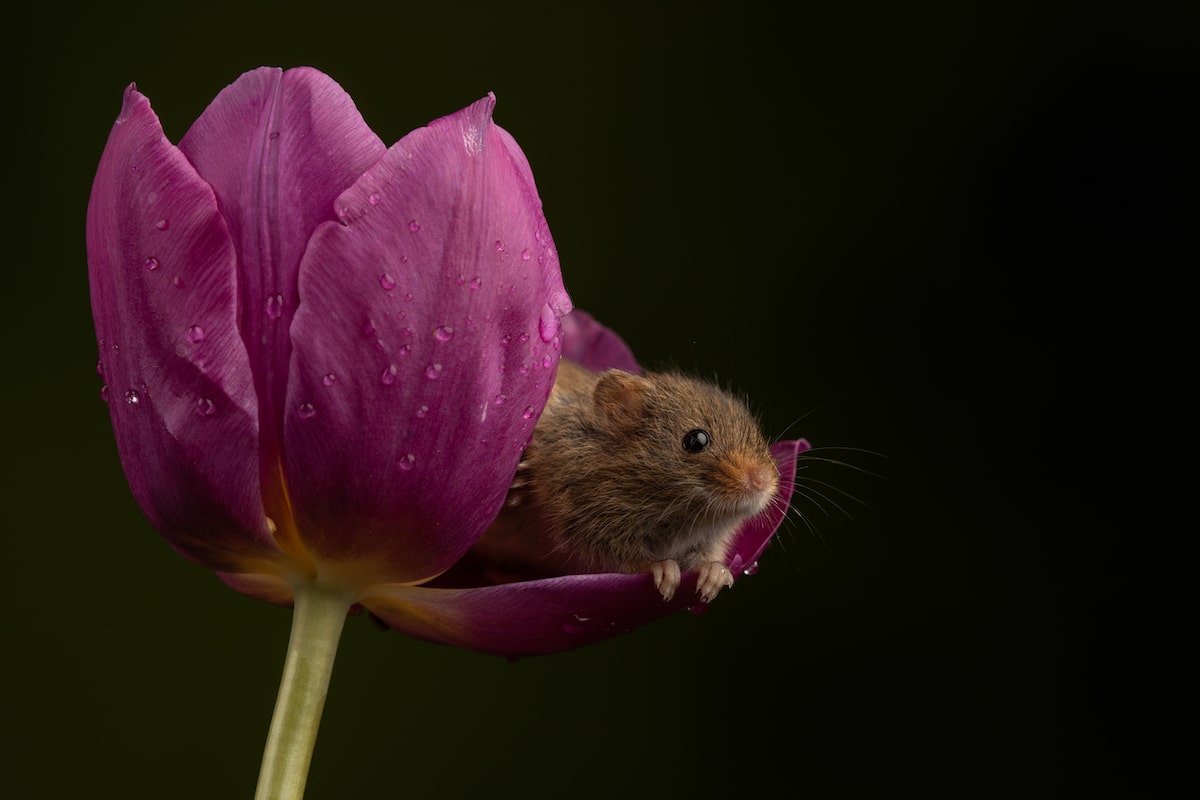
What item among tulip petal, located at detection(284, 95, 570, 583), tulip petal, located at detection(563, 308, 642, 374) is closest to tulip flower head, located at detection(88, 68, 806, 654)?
tulip petal, located at detection(284, 95, 570, 583)

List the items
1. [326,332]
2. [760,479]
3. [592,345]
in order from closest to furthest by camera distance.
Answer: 1. [326,332]
2. [760,479]
3. [592,345]

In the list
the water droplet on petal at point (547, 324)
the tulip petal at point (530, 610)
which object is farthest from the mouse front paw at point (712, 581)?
the water droplet on petal at point (547, 324)

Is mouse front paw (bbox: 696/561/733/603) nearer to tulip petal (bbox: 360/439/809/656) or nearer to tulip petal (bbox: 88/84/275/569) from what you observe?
tulip petal (bbox: 360/439/809/656)

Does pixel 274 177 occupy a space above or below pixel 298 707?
above

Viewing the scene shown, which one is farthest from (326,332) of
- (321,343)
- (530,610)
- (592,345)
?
(592,345)

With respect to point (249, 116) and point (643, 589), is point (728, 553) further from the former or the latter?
point (249, 116)

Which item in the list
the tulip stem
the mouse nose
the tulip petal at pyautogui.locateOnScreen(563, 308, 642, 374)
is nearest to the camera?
the tulip stem

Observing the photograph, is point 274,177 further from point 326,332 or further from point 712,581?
point 712,581
